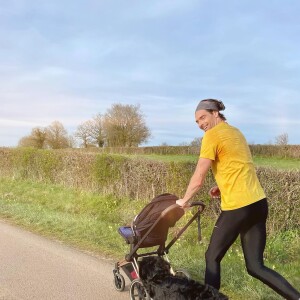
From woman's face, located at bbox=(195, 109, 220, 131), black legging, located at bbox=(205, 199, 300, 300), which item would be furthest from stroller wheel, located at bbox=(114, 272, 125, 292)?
woman's face, located at bbox=(195, 109, 220, 131)

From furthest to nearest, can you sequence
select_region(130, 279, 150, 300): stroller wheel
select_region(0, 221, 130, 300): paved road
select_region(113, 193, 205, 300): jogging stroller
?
select_region(0, 221, 130, 300): paved road, select_region(113, 193, 205, 300): jogging stroller, select_region(130, 279, 150, 300): stroller wheel

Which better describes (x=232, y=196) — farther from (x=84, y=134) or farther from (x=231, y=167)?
(x=84, y=134)

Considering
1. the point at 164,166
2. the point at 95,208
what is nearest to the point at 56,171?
the point at 95,208

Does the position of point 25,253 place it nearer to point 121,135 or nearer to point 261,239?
point 261,239

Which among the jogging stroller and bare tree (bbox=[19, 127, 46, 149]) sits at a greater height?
bare tree (bbox=[19, 127, 46, 149])

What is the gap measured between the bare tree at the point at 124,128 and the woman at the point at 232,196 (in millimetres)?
67861

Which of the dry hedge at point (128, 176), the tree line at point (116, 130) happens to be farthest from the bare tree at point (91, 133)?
the dry hedge at point (128, 176)

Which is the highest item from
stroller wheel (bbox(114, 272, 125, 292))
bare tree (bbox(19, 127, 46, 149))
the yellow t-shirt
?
bare tree (bbox(19, 127, 46, 149))

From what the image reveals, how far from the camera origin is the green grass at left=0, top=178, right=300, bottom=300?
5.54 meters

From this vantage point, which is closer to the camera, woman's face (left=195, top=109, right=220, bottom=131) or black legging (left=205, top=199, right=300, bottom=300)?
black legging (left=205, top=199, right=300, bottom=300)

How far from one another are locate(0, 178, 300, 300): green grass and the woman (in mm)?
1084

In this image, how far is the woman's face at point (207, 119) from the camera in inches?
155

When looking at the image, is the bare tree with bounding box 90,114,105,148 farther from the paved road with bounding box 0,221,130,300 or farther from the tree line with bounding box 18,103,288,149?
the paved road with bounding box 0,221,130,300

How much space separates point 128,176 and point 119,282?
7.43 meters
